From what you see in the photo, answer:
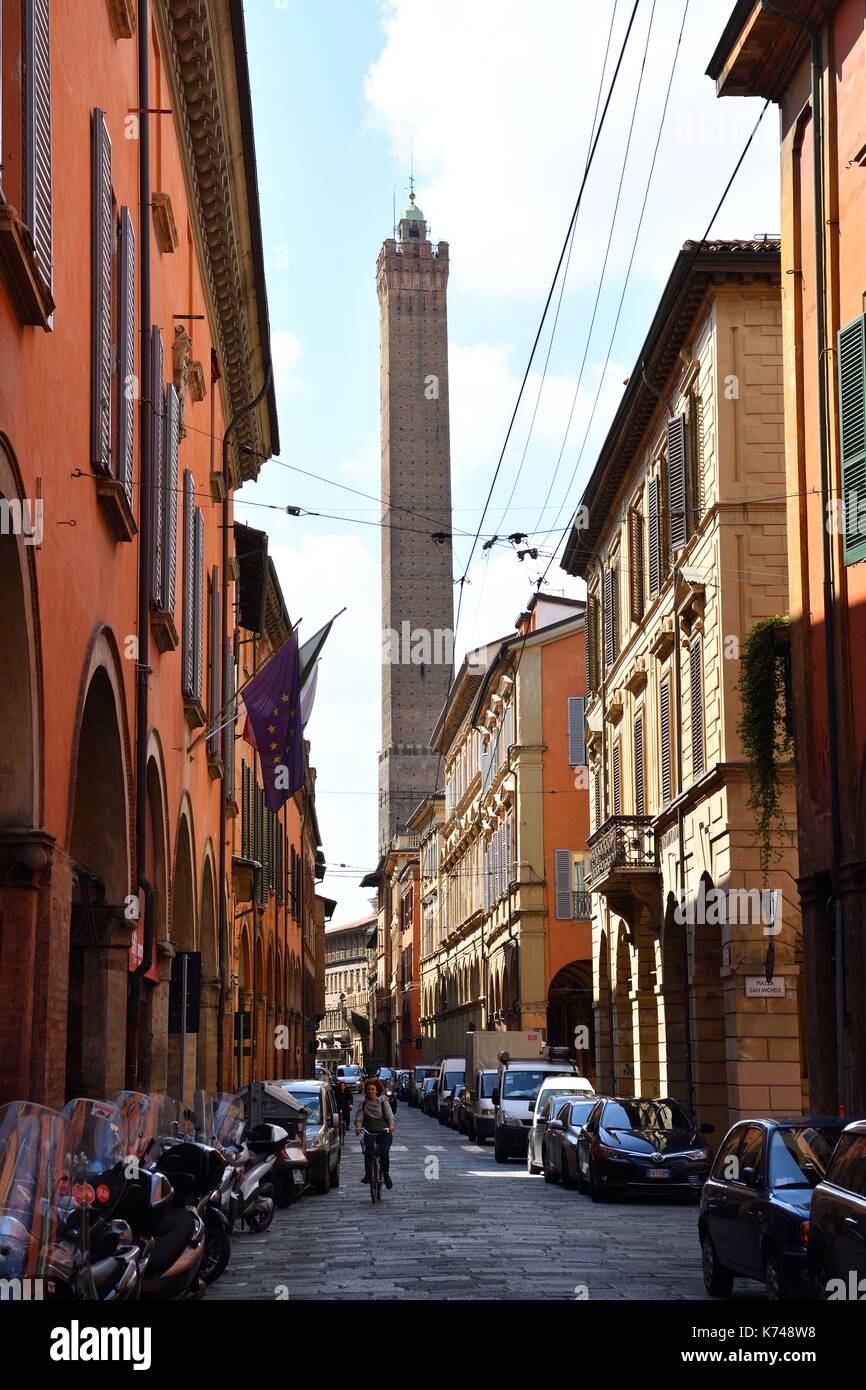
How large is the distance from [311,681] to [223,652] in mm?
4604

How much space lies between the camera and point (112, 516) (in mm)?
15195

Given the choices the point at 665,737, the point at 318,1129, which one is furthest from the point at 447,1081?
the point at 318,1129

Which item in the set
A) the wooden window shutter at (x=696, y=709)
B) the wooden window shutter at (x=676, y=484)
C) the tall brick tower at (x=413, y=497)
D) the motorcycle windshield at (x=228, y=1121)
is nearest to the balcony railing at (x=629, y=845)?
the wooden window shutter at (x=696, y=709)

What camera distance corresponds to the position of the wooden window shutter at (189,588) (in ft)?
74.4

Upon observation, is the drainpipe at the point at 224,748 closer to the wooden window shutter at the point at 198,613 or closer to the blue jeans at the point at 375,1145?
the wooden window shutter at the point at 198,613

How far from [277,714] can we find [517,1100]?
52.4 ft

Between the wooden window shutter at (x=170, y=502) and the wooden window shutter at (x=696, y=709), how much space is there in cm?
1154

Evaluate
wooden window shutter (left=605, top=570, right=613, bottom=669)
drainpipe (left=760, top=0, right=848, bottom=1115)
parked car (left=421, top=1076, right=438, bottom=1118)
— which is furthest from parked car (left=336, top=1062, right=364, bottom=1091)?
drainpipe (left=760, top=0, right=848, bottom=1115)

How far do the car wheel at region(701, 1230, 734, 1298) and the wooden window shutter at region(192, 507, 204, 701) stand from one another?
11578 millimetres

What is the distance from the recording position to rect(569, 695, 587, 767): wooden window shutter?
53562mm

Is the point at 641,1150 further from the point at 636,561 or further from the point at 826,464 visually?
the point at 636,561

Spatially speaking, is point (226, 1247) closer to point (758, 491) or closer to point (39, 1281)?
point (39, 1281)

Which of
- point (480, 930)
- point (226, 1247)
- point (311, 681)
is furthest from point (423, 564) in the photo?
point (226, 1247)

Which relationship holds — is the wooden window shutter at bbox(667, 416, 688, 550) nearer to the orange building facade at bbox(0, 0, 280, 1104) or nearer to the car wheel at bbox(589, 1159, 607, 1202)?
the orange building facade at bbox(0, 0, 280, 1104)
